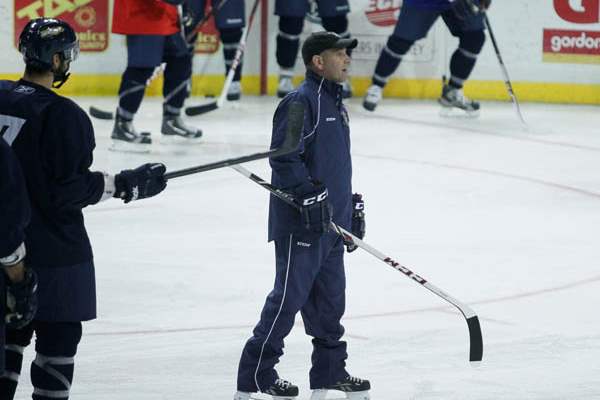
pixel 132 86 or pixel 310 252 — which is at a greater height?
pixel 310 252

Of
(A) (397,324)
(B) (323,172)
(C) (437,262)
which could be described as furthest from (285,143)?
(C) (437,262)

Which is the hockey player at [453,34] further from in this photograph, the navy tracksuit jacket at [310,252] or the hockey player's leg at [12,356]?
the hockey player's leg at [12,356]

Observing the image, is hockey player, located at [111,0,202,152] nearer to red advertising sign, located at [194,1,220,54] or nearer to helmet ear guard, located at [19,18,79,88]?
red advertising sign, located at [194,1,220,54]

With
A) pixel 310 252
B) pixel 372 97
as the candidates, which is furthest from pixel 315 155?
pixel 372 97

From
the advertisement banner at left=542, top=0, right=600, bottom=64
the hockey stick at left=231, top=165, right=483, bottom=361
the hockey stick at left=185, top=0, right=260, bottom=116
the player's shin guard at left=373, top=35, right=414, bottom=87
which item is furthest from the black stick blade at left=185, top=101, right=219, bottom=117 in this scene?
the hockey stick at left=231, top=165, right=483, bottom=361

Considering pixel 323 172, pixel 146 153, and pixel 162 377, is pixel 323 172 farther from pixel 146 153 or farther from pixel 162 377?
pixel 146 153

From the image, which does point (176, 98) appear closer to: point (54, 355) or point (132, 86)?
point (132, 86)

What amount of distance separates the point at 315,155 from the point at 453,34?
572 cm

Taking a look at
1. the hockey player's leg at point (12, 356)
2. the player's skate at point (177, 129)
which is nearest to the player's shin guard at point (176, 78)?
the player's skate at point (177, 129)

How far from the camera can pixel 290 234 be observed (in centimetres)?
345

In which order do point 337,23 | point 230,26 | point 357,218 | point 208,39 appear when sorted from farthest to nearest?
point 208,39 < point 337,23 < point 230,26 < point 357,218

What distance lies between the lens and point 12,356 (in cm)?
304

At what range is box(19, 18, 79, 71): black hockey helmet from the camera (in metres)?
2.97

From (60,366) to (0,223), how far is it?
1.60 feet
